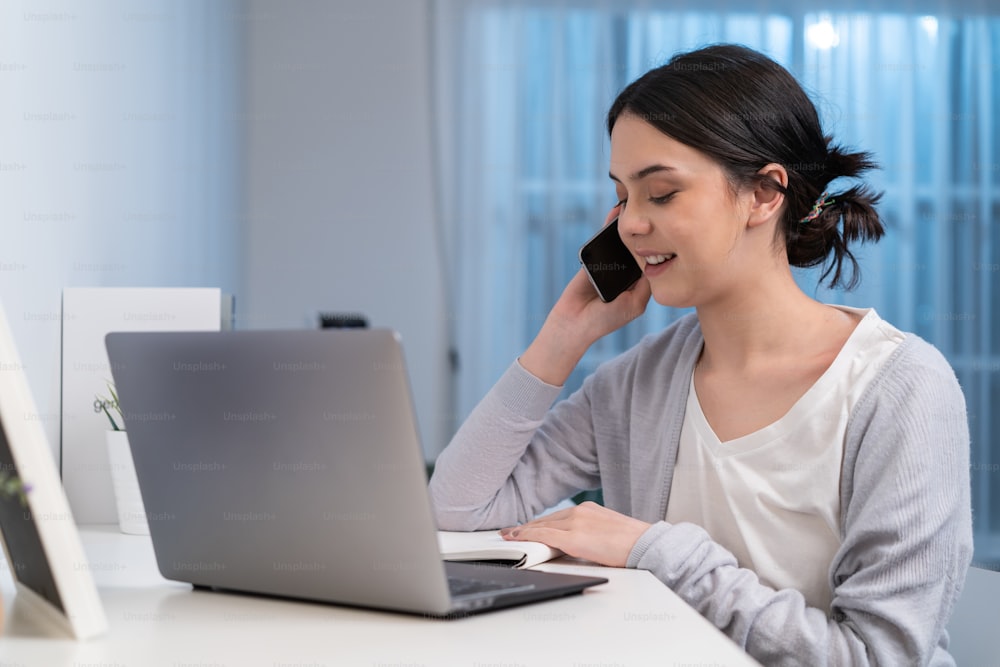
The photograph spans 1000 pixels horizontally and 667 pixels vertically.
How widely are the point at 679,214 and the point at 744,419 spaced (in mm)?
260

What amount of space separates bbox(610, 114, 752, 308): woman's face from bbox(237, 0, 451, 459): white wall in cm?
237

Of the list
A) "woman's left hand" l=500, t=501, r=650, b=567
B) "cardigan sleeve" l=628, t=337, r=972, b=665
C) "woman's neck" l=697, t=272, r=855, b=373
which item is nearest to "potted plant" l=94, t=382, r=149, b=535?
"woman's left hand" l=500, t=501, r=650, b=567

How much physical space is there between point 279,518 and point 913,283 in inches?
128

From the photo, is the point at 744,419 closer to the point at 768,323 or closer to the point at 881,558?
the point at 768,323

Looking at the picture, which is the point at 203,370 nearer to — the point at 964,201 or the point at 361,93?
the point at 361,93

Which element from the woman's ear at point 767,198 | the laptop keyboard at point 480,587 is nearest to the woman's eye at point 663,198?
the woman's ear at point 767,198

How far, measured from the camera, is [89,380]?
4.38 ft

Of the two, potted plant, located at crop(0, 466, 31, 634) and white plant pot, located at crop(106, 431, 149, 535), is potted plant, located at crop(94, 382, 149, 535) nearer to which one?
white plant pot, located at crop(106, 431, 149, 535)

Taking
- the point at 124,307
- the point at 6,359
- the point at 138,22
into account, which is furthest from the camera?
the point at 138,22

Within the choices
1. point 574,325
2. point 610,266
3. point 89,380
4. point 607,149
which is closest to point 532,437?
point 574,325

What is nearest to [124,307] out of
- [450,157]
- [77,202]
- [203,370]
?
[77,202]

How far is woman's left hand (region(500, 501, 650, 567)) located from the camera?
993mm

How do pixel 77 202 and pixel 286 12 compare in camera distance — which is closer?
pixel 77 202

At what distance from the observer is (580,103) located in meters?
3.49
